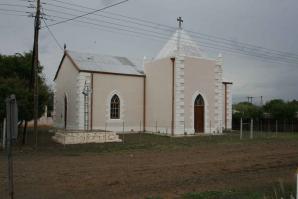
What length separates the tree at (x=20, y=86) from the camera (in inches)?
801

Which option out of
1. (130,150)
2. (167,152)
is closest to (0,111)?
(130,150)

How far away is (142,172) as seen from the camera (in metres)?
12.3

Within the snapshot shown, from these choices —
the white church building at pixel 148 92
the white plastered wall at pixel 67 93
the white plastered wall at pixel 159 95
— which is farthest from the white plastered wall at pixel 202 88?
the white plastered wall at pixel 67 93

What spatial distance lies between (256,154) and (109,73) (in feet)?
54.1

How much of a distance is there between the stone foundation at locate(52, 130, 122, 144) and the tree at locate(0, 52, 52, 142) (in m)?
2.29

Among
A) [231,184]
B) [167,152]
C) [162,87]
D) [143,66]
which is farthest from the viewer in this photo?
[143,66]

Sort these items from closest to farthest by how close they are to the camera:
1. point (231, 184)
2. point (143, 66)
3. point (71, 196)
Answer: point (71, 196)
point (231, 184)
point (143, 66)

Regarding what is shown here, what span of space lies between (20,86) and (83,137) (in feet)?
14.9

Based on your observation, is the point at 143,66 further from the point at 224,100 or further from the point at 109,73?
the point at 224,100

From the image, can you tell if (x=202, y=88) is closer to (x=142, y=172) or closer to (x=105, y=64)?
(x=105, y=64)

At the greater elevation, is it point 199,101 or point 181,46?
→ point 181,46

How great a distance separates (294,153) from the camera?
17.9 meters

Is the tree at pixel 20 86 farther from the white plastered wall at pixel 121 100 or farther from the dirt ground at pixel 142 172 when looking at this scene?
the white plastered wall at pixel 121 100

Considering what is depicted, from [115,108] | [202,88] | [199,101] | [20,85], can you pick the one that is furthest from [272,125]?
[20,85]
